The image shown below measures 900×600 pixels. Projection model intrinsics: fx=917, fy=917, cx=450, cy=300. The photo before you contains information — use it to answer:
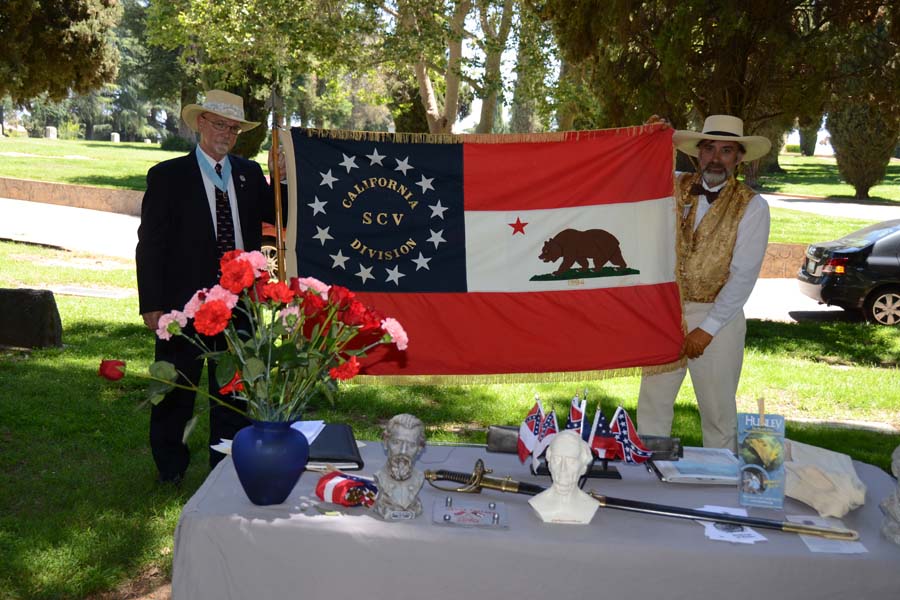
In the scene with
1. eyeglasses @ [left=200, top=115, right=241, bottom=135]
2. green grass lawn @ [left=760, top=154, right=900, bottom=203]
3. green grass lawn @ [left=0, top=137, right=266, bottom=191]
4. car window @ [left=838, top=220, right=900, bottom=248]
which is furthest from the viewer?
green grass lawn @ [left=760, top=154, right=900, bottom=203]

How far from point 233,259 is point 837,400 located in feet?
21.5

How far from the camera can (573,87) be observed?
17.8 metres

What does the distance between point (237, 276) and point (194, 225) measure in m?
2.04

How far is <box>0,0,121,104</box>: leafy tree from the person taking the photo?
9.31 m

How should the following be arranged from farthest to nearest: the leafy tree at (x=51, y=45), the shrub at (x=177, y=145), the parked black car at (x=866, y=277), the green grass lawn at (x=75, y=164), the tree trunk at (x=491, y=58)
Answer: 1. the shrub at (x=177, y=145)
2. the green grass lawn at (x=75, y=164)
3. the tree trunk at (x=491, y=58)
4. the parked black car at (x=866, y=277)
5. the leafy tree at (x=51, y=45)

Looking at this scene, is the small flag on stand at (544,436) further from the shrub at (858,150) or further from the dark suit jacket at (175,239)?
the shrub at (858,150)

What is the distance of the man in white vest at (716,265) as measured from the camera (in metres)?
4.73

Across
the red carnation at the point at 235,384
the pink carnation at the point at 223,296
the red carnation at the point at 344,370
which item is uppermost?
the pink carnation at the point at 223,296

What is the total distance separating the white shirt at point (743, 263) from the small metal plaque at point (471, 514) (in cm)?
219

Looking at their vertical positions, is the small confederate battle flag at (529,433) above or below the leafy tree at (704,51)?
below

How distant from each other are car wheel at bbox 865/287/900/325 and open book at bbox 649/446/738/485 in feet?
31.4

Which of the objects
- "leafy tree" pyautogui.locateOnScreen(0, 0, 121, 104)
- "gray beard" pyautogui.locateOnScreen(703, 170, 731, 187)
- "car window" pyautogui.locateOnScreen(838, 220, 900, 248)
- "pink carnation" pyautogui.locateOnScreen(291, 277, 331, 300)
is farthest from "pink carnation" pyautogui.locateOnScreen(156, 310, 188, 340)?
"car window" pyautogui.locateOnScreen(838, 220, 900, 248)

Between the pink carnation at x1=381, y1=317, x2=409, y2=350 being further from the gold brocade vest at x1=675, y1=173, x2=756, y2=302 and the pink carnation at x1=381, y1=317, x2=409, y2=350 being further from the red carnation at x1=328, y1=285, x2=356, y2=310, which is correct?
the gold brocade vest at x1=675, y1=173, x2=756, y2=302

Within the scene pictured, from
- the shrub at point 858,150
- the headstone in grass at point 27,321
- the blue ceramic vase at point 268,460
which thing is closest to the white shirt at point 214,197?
the blue ceramic vase at point 268,460
